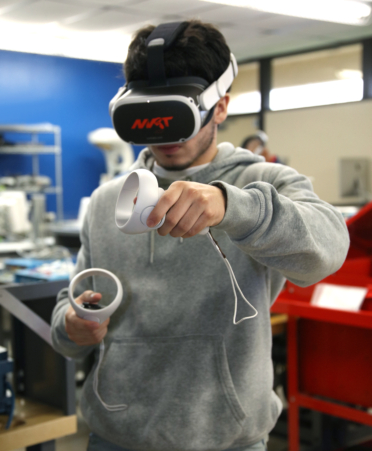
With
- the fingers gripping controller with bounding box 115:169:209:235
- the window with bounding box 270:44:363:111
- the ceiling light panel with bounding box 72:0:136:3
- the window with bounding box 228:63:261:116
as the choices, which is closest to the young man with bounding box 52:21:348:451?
the fingers gripping controller with bounding box 115:169:209:235

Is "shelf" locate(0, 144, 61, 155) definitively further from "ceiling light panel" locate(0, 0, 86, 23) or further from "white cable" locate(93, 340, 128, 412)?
"white cable" locate(93, 340, 128, 412)

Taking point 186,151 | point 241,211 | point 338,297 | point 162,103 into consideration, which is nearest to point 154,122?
point 162,103

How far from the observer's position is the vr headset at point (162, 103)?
0.95m

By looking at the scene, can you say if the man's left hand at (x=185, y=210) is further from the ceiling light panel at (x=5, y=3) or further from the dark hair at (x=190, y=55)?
the ceiling light panel at (x=5, y=3)

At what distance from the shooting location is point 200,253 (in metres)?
1.07

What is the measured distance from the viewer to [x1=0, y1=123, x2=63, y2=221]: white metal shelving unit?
5.82 meters

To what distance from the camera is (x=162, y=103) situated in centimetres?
95

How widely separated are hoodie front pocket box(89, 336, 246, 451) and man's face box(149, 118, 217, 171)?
0.34m

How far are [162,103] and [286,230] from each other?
12.5 inches

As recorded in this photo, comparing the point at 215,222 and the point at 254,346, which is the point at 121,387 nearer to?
the point at 254,346

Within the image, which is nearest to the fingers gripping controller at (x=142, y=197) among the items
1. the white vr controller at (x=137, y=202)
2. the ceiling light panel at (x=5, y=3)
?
the white vr controller at (x=137, y=202)

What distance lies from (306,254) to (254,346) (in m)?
0.29

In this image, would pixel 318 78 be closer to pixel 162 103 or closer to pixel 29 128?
pixel 29 128

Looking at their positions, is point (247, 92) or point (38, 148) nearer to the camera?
point (38, 148)
